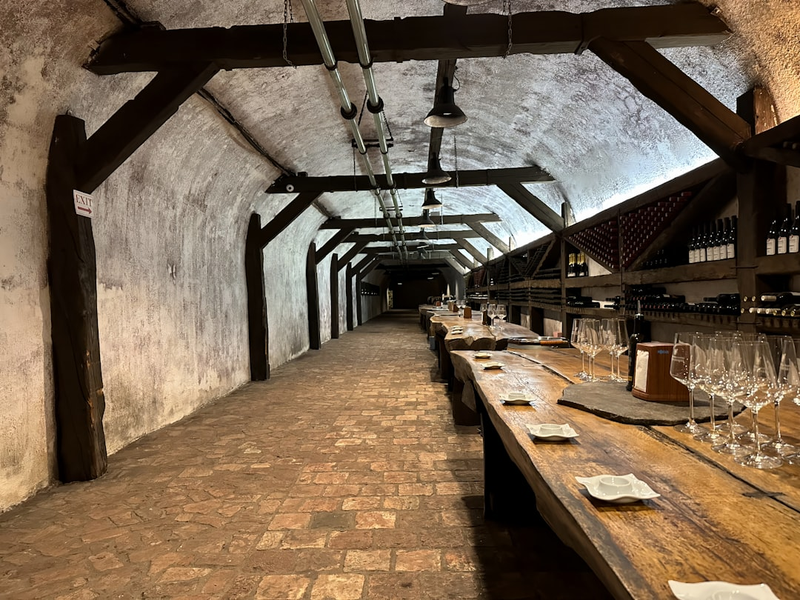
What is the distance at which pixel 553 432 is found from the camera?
1.69 meters

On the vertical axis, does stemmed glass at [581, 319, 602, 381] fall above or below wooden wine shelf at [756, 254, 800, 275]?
below

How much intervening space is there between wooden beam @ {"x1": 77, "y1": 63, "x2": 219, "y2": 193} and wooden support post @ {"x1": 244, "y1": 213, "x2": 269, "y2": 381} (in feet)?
13.1

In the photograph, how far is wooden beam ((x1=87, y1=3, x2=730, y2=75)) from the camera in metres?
3.45

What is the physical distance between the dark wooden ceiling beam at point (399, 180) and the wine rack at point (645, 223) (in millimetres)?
2192

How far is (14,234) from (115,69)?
52.1 inches

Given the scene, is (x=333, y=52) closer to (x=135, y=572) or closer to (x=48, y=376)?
(x=48, y=376)

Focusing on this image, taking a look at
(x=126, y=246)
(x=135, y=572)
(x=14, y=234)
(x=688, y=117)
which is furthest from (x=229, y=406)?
(x=688, y=117)

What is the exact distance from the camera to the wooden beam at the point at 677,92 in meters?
3.53

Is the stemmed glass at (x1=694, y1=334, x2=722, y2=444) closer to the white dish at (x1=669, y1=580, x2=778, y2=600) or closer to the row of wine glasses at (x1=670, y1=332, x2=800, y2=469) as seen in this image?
the row of wine glasses at (x1=670, y1=332, x2=800, y2=469)

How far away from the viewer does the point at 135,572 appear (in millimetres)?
2398

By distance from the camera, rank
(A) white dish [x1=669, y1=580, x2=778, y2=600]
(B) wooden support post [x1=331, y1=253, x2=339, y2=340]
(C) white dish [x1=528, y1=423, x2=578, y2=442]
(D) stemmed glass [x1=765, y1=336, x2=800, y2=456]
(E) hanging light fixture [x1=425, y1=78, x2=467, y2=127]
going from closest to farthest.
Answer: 1. (A) white dish [x1=669, y1=580, x2=778, y2=600]
2. (D) stemmed glass [x1=765, y1=336, x2=800, y2=456]
3. (C) white dish [x1=528, y1=423, x2=578, y2=442]
4. (E) hanging light fixture [x1=425, y1=78, x2=467, y2=127]
5. (B) wooden support post [x1=331, y1=253, x2=339, y2=340]

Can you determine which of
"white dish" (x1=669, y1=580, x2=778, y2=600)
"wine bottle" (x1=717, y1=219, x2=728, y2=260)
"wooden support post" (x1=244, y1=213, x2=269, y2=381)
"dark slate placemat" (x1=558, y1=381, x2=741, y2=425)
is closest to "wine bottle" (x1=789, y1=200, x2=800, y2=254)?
"wine bottle" (x1=717, y1=219, x2=728, y2=260)

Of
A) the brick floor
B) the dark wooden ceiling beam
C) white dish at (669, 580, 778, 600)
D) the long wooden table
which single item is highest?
the dark wooden ceiling beam

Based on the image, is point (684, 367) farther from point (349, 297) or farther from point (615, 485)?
point (349, 297)
